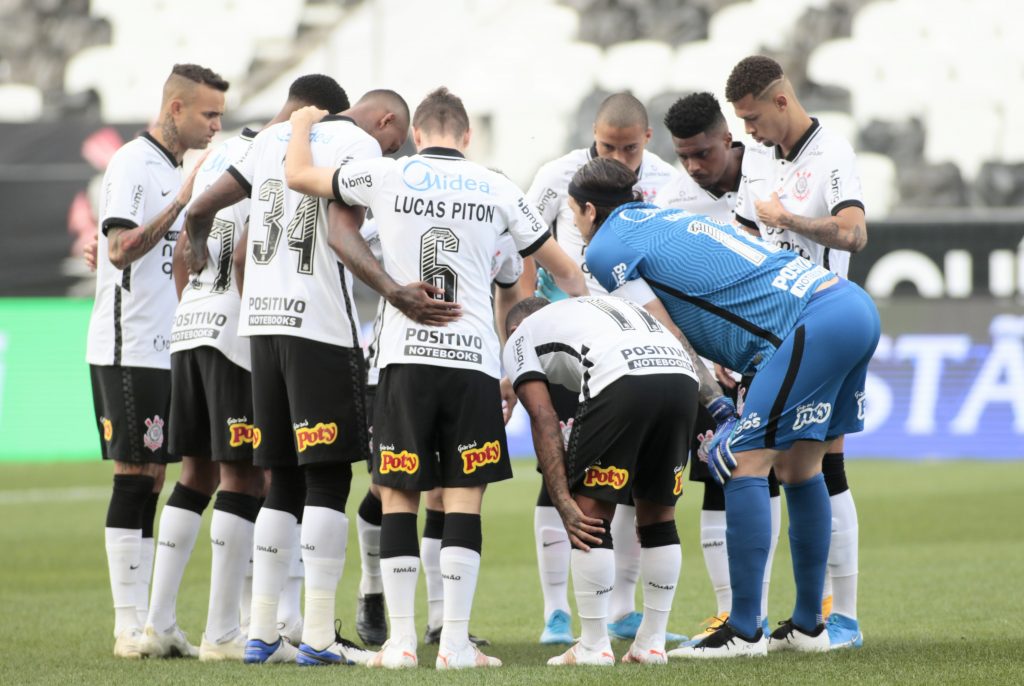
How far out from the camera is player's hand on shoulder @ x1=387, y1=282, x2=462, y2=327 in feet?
16.7

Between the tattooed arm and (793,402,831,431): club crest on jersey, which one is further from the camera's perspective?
the tattooed arm

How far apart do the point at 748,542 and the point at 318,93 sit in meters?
2.72

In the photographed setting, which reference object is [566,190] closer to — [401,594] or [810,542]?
[810,542]

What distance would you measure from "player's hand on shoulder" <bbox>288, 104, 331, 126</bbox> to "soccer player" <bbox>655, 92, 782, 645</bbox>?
1.68 meters

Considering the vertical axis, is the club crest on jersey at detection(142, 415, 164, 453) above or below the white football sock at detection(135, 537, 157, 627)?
above

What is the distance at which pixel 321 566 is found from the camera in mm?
5285

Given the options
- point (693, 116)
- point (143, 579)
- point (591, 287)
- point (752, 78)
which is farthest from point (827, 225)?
point (143, 579)

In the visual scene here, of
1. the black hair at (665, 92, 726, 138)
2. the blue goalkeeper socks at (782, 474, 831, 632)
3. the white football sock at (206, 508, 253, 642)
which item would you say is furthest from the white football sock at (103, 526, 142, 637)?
the black hair at (665, 92, 726, 138)

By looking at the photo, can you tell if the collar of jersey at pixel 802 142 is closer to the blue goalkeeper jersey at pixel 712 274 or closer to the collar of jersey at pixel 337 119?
the blue goalkeeper jersey at pixel 712 274

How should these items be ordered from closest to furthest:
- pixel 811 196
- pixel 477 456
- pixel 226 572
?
1. pixel 477 456
2. pixel 226 572
3. pixel 811 196

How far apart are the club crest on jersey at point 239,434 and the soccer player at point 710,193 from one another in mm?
1962

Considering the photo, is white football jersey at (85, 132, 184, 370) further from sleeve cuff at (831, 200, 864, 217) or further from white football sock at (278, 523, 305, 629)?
sleeve cuff at (831, 200, 864, 217)

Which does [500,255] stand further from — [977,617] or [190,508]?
[977,617]

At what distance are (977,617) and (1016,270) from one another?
9.34m
